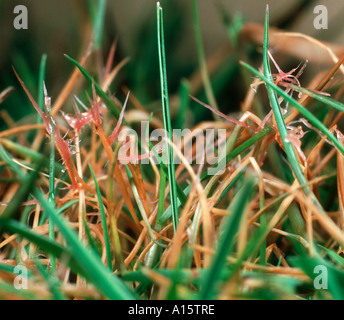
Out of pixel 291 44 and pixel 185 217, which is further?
pixel 291 44

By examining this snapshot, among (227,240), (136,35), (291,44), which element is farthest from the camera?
(136,35)

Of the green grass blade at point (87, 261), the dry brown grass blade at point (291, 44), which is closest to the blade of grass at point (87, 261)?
the green grass blade at point (87, 261)

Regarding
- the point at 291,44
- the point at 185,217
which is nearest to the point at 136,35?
the point at 291,44

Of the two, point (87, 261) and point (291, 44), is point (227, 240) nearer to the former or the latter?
point (87, 261)

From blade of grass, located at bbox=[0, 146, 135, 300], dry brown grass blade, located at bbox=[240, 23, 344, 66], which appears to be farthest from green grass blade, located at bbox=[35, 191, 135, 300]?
dry brown grass blade, located at bbox=[240, 23, 344, 66]

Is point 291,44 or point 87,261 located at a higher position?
point 291,44

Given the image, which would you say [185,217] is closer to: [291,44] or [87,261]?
[87,261]

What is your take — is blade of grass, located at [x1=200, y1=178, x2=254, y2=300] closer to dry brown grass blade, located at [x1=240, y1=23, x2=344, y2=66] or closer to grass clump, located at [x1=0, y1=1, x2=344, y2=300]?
grass clump, located at [x1=0, y1=1, x2=344, y2=300]

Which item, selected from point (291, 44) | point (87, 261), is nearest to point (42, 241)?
point (87, 261)

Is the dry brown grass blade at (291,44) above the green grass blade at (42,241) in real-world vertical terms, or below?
above

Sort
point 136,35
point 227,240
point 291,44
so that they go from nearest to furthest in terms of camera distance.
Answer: point 227,240 < point 291,44 < point 136,35

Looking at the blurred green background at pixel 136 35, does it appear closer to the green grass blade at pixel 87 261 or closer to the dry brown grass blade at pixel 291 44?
the dry brown grass blade at pixel 291 44

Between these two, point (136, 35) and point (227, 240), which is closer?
point (227, 240)
